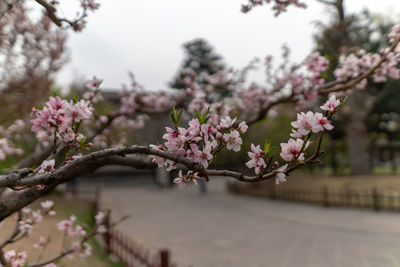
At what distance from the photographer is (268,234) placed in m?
9.24

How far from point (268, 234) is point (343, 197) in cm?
542

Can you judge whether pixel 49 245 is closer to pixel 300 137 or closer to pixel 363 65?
pixel 300 137

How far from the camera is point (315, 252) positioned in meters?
7.29

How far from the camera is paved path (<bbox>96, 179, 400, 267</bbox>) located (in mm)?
6934

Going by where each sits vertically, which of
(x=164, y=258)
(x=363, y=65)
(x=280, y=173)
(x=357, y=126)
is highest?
(x=357, y=126)

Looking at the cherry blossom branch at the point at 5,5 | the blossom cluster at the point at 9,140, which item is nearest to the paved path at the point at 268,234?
the blossom cluster at the point at 9,140

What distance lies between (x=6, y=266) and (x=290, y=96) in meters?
4.44

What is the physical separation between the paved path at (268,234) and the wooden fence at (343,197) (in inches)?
20.7

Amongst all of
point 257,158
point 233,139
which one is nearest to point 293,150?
point 257,158

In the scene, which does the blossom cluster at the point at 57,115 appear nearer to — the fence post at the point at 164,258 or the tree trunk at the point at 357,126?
the fence post at the point at 164,258

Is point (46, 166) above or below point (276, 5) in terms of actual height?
below

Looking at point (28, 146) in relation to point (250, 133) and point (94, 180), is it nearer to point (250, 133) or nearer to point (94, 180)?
point (250, 133)

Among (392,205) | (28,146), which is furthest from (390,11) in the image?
(28,146)

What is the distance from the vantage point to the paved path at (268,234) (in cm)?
693
